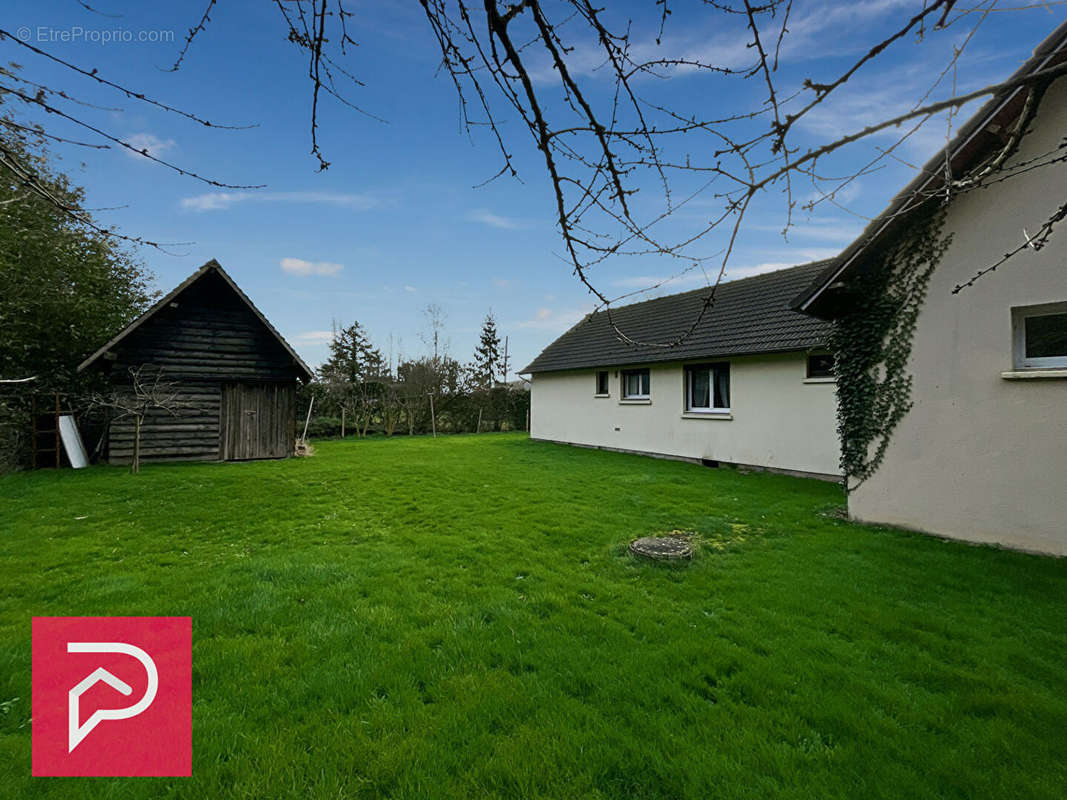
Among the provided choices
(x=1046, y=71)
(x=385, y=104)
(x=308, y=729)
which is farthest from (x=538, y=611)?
(x=1046, y=71)

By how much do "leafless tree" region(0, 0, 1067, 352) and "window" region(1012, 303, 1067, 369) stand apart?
5.19 m

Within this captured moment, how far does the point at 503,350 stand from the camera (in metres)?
36.0

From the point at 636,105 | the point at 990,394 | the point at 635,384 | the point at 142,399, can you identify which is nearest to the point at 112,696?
the point at 636,105

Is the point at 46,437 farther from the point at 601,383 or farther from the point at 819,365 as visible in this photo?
the point at 819,365

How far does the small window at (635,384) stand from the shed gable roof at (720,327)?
22.1 inches

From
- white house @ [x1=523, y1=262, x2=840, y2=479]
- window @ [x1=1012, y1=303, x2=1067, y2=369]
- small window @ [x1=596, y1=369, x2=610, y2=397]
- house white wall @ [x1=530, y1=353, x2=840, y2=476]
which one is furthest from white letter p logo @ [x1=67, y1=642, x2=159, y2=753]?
small window @ [x1=596, y1=369, x2=610, y2=397]

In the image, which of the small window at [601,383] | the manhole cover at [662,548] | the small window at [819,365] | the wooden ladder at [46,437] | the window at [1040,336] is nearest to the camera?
the manhole cover at [662,548]

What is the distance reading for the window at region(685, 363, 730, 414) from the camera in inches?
459

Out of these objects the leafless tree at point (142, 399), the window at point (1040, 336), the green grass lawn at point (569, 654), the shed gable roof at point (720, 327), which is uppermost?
the shed gable roof at point (720, 327)

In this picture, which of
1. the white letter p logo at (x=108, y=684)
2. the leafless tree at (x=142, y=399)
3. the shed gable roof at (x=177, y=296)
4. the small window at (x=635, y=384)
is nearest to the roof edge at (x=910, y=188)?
the white letter p logo at (x=108, y=684)

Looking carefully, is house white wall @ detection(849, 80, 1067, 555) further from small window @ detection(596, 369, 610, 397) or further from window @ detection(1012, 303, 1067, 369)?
small window @ detection(596, 369, 610, 397)

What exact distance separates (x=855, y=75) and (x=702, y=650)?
10.7 ft

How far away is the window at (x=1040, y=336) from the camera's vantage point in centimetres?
509

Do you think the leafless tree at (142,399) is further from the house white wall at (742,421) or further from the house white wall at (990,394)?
the house white wall at (990,394)
